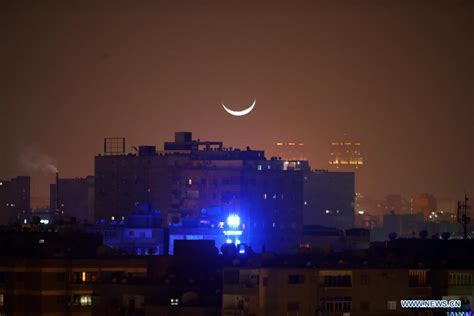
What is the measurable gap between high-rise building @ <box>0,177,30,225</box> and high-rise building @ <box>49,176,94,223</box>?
2.94 m

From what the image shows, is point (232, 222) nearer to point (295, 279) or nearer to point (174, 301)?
point (174, 301)

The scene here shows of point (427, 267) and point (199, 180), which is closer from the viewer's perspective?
point (427, 267)

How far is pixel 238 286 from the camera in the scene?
71062 mm

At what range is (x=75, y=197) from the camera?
164875 mm

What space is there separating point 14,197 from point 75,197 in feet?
40.2

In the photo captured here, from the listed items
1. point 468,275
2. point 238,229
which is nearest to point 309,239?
point 238,229

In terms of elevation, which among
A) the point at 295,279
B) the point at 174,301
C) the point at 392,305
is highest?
the point at 295,279

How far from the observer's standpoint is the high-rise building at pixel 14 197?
557ft

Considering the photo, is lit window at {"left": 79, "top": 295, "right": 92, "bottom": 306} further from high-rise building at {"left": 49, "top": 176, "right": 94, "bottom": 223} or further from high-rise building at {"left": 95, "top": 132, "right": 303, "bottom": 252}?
high-rise building at {"left": 49, "top": 176, "right": 94, "bottom": 223}

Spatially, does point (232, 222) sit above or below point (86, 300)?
above

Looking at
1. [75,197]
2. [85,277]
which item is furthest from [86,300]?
[75,197]

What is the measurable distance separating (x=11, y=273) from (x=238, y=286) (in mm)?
14293

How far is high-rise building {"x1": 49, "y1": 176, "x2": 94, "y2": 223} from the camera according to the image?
160 m

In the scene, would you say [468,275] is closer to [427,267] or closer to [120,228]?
[427,267]
